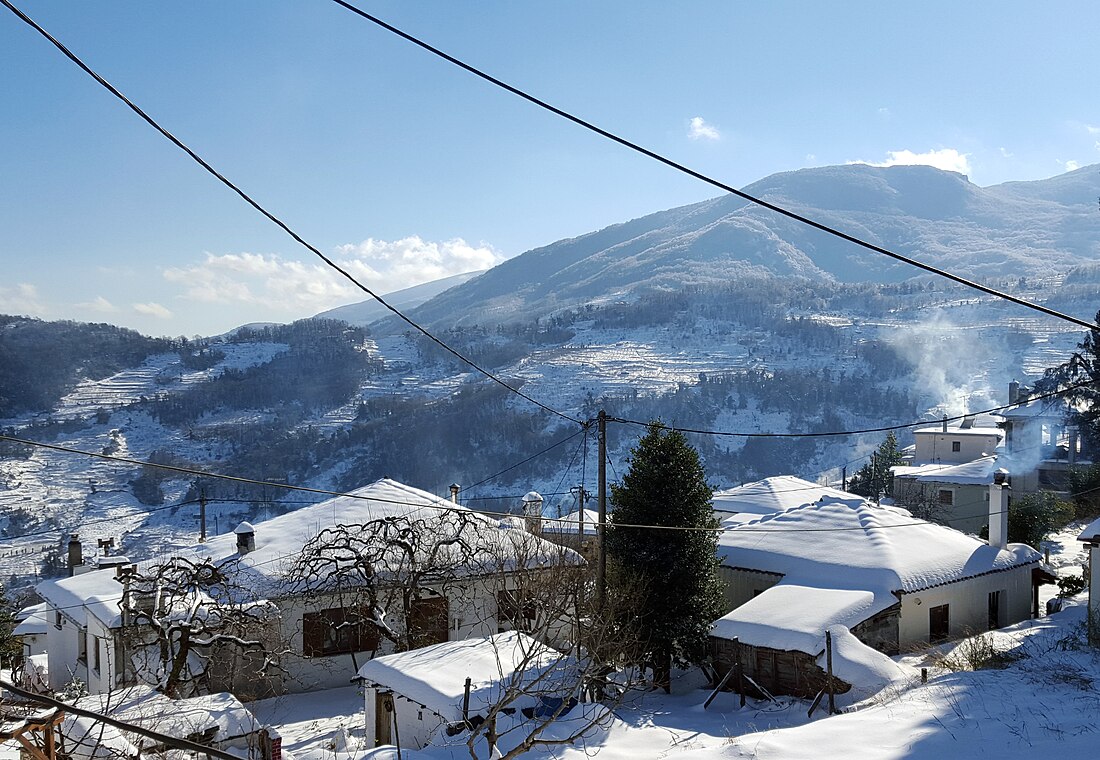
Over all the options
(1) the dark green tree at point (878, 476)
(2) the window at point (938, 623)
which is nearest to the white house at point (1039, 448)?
(1) the dark green tree at point (878, 476)

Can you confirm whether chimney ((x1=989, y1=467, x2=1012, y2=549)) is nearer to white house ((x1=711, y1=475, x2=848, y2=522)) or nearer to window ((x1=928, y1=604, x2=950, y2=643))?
window ((x1=928, y1=604, x2=950, y2=643))

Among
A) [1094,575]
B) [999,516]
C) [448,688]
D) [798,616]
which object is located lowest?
[798,616]

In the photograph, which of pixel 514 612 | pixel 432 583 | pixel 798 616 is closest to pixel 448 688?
pixel 514 612

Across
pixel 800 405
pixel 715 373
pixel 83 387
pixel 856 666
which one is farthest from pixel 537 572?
pixel 83 387

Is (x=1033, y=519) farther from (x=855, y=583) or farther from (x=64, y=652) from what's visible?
(x=64, y=652)

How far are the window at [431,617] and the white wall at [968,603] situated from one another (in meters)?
10.9

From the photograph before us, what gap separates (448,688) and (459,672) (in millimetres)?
794

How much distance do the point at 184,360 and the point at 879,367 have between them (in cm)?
14376

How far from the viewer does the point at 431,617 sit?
21.3 meters

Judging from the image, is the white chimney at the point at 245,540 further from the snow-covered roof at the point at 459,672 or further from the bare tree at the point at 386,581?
the snow-covered roof at the point at 459,672

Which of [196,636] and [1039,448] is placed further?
[1039,448]

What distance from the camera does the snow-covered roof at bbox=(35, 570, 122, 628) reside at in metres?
19.5

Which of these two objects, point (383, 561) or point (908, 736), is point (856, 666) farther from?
point (383, 561)

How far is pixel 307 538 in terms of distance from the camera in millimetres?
24906
